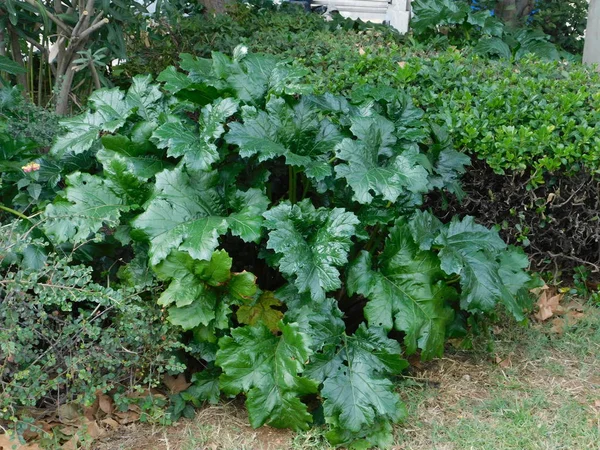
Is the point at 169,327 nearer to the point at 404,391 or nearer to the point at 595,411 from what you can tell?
the point at 404,391

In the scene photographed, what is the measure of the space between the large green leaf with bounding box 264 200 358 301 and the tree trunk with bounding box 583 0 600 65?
2671 millimetres

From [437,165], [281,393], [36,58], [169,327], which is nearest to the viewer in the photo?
[281,393]

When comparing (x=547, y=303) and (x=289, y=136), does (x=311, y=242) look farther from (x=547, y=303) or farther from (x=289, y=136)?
(x=547, y=303)

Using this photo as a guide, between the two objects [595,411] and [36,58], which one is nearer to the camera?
[595,411]

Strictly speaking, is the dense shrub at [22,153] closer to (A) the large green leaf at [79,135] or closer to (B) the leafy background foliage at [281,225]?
(B) the leafy background foliage at [281,225]

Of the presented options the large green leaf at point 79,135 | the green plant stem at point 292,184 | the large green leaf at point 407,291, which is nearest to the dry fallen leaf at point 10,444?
the large green leaf at point 79,135

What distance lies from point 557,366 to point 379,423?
3.66 feet

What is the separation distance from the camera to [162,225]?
9.85 ft

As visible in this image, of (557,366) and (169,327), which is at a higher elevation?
(169,327)

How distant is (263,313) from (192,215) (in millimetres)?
548

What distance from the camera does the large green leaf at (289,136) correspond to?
10.3ft

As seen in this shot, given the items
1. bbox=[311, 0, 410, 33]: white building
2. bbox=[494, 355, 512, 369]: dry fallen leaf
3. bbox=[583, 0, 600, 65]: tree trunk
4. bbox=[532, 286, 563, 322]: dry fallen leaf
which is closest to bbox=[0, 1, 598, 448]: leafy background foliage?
bbox=[494, 355, 512, 369]: dry fallen leaf

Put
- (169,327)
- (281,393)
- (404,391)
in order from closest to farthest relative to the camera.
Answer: (281,393), (169,327), (404,391)

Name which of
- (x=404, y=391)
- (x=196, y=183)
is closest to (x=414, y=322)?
(x=404, y=391)
